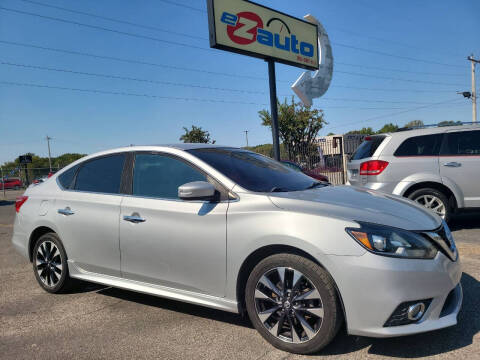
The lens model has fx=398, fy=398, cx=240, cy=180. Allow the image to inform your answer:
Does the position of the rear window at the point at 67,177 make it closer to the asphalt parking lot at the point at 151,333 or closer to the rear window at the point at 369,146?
the asphalt parking lot at the point at 151,333

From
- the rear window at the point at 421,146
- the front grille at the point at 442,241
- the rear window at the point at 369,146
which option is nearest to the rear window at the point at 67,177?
the front grille at the point at 442,241

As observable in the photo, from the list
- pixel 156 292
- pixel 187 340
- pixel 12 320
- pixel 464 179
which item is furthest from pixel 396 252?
pixel 464 179

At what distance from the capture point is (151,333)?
10.2 ft

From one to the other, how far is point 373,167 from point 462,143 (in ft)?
4.72

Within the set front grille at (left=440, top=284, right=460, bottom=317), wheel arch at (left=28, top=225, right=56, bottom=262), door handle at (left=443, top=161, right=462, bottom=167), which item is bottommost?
front grille at (left=440, top=284, right=460, bottom=317)

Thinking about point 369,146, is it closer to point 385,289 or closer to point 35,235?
point 385,289

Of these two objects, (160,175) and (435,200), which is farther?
(435,200)

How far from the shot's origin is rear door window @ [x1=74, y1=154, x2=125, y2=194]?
380cm

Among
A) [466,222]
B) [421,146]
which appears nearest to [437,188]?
[421,146]

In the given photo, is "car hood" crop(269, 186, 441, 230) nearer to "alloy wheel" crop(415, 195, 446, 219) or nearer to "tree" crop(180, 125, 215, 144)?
"alloy wheel" crop(415, 195, 446, 219)

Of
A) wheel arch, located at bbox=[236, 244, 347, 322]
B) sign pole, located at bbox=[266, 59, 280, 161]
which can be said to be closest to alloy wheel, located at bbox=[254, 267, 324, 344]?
wheel arch, located at bbox=[236, 244, 347, 322]

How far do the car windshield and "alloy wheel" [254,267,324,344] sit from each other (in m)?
0.74

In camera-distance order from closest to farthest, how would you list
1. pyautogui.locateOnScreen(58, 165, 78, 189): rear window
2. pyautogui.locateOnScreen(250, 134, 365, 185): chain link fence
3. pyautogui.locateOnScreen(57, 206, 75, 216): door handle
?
pyautogui.locateOnScreen(57, 206, 75, 216): door handle < pyautogui.locateOnScreen(58, 165, 78, 189): rear window < pyautogui.locateOnScreen(250, 134, 365, 185): chain link fence

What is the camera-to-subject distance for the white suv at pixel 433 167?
632 centimetres
